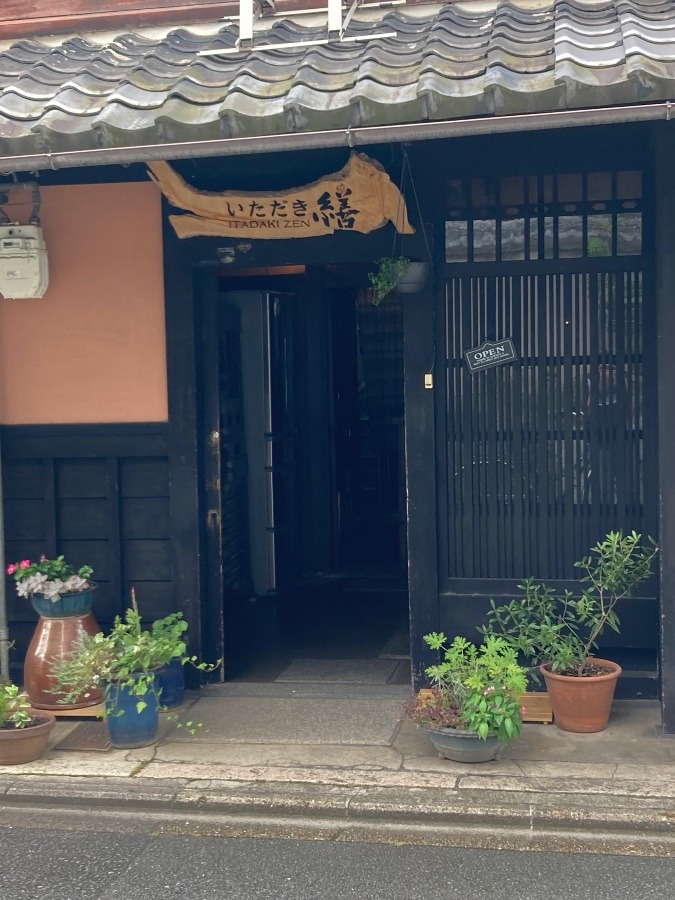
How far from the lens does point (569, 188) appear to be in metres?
7.42

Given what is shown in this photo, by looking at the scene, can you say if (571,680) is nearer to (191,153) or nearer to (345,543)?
(191,153)

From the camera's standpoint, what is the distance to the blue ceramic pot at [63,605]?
24.7 ft

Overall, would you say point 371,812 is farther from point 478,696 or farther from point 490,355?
point 490,355

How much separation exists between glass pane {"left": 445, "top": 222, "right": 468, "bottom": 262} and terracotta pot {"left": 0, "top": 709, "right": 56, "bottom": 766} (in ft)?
13.3

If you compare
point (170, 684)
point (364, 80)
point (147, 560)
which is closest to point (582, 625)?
point (170, 684)

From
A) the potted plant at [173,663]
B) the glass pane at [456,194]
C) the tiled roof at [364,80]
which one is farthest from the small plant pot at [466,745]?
the glass pane at [456,194]

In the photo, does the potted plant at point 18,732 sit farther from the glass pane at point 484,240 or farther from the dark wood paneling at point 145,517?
the glass pane at point 484,240

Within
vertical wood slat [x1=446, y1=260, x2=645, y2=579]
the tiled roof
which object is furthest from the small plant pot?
the tiled roof

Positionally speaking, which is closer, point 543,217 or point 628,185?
point 628,185

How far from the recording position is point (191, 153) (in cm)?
584

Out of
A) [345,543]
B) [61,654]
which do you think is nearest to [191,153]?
[61,654]

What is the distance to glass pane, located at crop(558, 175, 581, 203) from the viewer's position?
24.3ft

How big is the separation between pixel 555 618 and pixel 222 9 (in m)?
4.85

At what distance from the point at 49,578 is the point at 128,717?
1309mm
